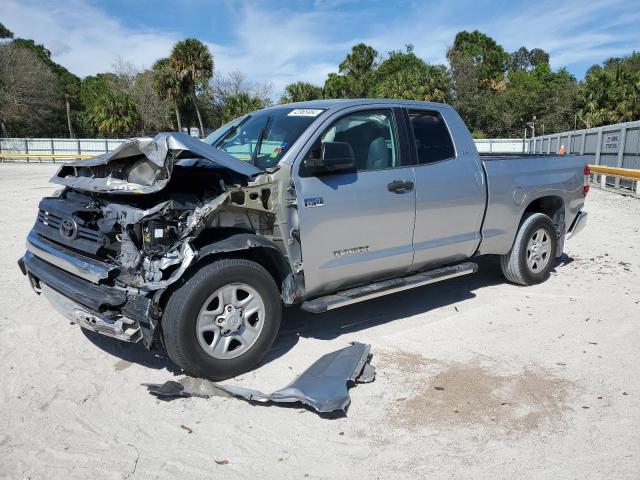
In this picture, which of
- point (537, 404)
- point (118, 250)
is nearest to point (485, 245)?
point (537, 404)

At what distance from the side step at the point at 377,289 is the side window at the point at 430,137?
106cm

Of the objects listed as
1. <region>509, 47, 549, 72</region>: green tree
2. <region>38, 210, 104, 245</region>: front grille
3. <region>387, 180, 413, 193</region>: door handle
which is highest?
<region>509, 47, 549, 72</region>: green tree

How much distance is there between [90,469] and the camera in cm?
289

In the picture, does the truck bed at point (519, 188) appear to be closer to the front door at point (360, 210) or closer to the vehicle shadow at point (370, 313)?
the vehicle shadow at point (370, 313)

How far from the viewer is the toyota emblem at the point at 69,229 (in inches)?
158

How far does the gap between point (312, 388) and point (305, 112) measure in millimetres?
2330

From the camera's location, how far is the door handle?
4.58 metres

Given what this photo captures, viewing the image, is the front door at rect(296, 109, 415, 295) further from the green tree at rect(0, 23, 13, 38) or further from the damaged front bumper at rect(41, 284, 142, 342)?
the green tree at rect(0, 23, 13, 38)

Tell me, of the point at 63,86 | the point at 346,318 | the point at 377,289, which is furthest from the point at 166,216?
the point at 63,86

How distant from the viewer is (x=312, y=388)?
3.68 metres

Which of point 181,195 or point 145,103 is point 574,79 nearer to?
point 145,103

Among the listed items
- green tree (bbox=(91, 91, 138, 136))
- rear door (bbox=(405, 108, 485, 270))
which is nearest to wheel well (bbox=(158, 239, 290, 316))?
rear door (bbox=(405, 108, 485, 270))

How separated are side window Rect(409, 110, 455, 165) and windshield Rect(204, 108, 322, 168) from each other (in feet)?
3.41

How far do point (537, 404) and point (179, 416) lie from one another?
2375mm
